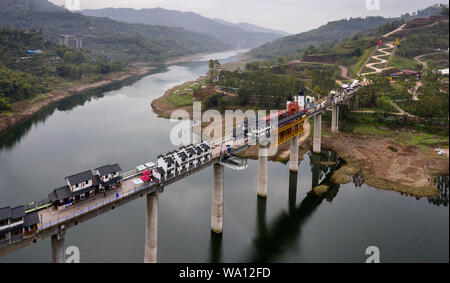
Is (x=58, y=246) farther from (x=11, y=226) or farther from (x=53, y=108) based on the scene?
(x=53, y=108)

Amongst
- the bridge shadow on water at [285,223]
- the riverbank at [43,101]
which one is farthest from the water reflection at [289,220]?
the riverbank at [43,101]

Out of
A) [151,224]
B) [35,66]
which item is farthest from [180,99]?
[151,224]

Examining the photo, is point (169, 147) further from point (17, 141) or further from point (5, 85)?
point (5, 85)

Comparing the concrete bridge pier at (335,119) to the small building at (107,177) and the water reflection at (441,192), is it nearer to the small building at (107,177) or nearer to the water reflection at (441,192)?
the water reflection at (441,192)

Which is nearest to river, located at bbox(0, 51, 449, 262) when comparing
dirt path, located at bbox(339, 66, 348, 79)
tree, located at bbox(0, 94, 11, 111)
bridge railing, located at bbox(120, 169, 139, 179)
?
bridge railing, located at bbox(120, 169, 139, 179)

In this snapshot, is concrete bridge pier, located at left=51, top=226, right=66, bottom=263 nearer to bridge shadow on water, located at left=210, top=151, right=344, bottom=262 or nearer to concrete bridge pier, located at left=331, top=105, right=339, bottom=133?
bridge shadow on water, located at left=210, top=151, right=344, bottom=262

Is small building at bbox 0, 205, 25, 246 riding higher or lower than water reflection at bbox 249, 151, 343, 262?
higher

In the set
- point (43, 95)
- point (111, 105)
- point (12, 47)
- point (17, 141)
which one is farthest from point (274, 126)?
point (12, 47)
